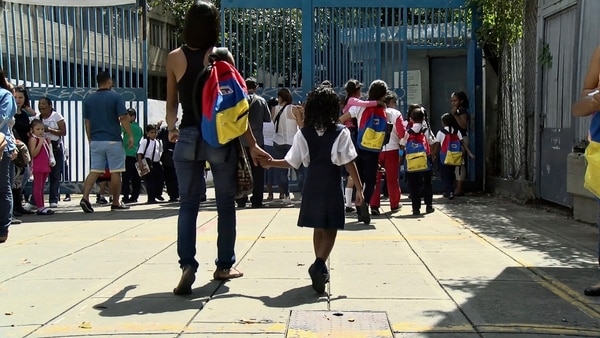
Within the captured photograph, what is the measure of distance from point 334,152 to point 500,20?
8.09m

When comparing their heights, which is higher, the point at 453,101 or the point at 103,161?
the point at 453,101

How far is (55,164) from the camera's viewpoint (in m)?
12.0

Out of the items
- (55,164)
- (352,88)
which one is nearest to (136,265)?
(352,88)

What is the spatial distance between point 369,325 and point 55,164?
8.49 meters

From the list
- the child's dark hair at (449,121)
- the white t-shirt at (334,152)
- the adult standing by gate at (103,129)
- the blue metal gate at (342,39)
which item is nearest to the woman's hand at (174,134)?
the white t-shirt at (334,152)

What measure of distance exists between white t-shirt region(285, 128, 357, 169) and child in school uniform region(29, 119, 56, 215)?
20.8 feet

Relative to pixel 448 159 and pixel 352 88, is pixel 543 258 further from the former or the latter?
pixel 448 159

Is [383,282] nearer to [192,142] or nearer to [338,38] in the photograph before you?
[192,142]

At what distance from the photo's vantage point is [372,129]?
9750 millimetres

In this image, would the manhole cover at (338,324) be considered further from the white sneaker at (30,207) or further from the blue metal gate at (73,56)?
the blue metal gate at (73,56)

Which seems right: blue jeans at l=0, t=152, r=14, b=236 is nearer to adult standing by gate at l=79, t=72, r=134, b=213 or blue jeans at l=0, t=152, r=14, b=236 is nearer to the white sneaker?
adult standing by gate at l=79, t=72, r=134, b=213

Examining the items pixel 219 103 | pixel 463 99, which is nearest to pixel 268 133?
pixel 463 99

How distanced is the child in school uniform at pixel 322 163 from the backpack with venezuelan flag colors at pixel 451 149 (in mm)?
7465

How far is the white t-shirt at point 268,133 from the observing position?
1260cm
